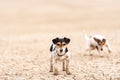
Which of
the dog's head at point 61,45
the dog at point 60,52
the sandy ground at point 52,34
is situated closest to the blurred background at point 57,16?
the sandy ground at point 52,34

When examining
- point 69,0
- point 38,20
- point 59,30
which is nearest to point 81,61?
point 59,30

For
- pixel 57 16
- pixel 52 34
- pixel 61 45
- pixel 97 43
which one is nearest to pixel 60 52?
pixel 61 45

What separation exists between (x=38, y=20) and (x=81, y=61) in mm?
26840

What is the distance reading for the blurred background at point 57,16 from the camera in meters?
37.2

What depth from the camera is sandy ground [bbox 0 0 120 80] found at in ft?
45.6

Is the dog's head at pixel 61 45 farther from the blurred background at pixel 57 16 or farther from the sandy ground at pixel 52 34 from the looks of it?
the blurred background at pixel 57 16

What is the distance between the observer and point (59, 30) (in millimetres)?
35906

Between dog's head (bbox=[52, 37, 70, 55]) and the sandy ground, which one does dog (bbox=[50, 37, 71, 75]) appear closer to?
dog's head (bbox=[52, 37, 70, 55])

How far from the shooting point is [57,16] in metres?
43.8

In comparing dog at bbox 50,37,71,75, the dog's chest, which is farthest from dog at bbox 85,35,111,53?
the dog's chest

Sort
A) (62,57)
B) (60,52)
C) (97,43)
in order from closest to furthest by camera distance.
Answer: (60,52), (62,57), (97,43)

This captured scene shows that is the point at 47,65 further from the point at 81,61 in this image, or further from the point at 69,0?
the point at 69,0

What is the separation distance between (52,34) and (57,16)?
12221mm

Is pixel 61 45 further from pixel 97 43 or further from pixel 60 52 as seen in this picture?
pixel 97 43
